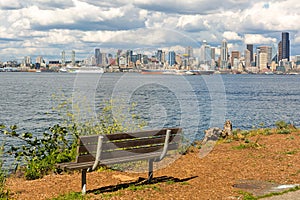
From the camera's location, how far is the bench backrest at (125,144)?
24.7 feet

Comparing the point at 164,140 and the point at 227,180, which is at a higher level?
the point at 164,140

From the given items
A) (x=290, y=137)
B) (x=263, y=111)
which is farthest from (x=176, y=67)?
(x=263, y=111)

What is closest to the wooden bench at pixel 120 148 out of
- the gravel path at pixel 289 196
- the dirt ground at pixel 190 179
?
the dirt ground at pixel 190 179

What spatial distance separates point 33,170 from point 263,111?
3221 cm

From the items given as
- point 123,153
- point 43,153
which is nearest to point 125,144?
point 123,153

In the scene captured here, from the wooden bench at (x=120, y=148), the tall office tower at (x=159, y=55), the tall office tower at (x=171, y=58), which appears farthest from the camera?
the tall office tower at (x=171, y=58)

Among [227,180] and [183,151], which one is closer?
[227,180]

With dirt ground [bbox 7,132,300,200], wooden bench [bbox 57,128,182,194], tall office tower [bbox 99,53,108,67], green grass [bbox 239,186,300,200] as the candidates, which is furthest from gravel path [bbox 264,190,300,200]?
tall office tower [bbox 99,53,108,67]

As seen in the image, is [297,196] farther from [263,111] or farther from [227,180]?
[263,111]

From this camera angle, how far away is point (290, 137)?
1402 cm

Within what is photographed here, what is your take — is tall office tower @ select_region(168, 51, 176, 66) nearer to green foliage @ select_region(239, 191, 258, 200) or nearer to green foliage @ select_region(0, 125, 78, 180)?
green foliage @ select_region(0, 125, 78, 180)

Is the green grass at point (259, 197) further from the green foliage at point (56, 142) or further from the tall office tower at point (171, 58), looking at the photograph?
the tall office tower at point (171, 58)

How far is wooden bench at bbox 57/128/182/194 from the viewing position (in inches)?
296

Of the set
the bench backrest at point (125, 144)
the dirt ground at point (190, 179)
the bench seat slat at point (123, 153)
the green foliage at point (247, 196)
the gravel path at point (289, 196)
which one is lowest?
the dirt ground at point (190, 179)
